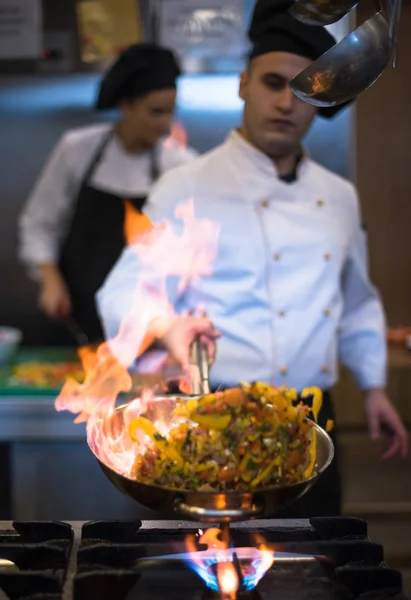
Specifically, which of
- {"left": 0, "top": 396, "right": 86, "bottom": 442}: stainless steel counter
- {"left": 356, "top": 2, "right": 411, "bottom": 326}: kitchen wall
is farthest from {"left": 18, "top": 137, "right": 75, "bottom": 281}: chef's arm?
{"left": 356, "top": 2, "right": 411, "bottom": 326}: kitchen wall

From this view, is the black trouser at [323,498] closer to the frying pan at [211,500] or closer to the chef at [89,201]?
the frying pan at [211,500]

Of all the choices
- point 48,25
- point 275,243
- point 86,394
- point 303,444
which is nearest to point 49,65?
point 48,25

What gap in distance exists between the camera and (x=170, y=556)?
39.9 inches

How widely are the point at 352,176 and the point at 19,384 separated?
1.33 metres

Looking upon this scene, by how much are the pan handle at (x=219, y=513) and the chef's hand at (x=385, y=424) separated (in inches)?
32.0

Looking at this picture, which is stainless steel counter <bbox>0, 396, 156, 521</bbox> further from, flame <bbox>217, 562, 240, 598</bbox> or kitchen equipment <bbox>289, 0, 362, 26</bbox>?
kitchen equipment <bbox>289, 0, 362, 26</bbox>

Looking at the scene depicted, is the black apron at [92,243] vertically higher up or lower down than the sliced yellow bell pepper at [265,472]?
lower down

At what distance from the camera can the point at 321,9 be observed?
1.12 metres

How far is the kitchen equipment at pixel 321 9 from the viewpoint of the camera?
3.65 feet

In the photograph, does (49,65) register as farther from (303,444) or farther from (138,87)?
(303,444)

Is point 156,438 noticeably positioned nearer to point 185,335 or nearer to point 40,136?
point 185,335

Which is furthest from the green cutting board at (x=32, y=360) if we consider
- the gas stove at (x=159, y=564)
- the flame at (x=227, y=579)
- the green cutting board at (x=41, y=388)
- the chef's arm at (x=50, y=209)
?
the flame at (x=227, y=579)

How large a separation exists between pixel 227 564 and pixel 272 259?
0.91m

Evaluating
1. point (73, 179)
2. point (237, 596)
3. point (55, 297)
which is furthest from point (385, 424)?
point (73, 179)
